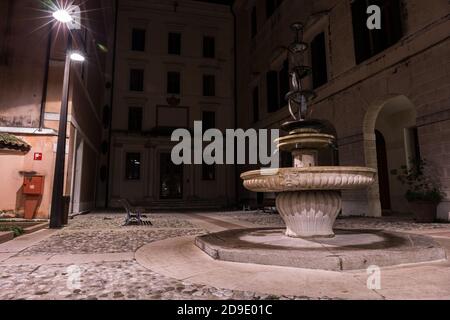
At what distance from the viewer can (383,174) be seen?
512 inches

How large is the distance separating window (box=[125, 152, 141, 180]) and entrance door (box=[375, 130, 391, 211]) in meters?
14.5

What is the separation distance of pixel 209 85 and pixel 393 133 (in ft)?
45.6

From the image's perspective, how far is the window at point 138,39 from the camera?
2183 cm

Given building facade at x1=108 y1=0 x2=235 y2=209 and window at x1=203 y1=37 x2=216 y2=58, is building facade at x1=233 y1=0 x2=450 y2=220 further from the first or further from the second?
window at x1=203 y1=37 x2=216 y2=58

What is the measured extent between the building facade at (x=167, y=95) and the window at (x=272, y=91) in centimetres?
547

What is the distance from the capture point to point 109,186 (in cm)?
1964

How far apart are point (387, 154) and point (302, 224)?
33.9 feet

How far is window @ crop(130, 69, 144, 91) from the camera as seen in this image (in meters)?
21.5

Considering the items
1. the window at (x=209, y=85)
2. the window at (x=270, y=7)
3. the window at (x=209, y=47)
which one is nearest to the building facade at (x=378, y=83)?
the window at (x=270, y=7)

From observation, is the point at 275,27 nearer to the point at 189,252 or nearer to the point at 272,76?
the point at 272,76

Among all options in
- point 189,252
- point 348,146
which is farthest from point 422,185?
point 189,252

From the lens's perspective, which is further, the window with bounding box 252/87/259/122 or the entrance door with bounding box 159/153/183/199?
the entrance door with bounding box 159/153/183/199

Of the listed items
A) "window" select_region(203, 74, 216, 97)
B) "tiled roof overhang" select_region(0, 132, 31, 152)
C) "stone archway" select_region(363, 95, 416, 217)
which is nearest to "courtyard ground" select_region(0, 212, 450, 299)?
"tiled roof overhang" select_region(0, 132, 31, 152)

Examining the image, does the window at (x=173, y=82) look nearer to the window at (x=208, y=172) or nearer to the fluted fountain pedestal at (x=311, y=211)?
the window at (x=208, y=172)
